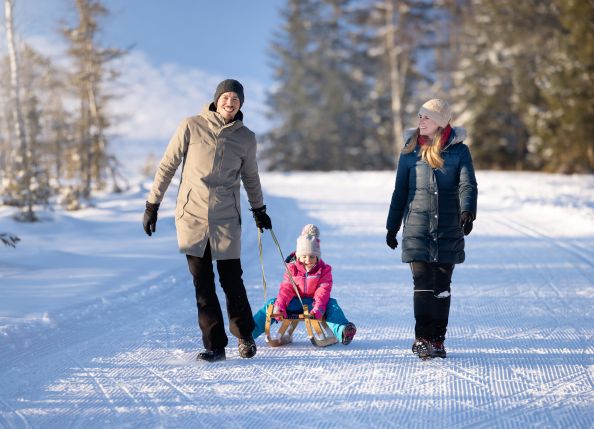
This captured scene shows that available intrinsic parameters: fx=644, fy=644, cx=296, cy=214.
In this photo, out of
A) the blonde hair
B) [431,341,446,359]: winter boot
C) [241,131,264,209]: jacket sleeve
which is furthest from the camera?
[241,131,264,209]: jacket sleeve

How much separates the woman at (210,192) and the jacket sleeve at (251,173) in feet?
0.07

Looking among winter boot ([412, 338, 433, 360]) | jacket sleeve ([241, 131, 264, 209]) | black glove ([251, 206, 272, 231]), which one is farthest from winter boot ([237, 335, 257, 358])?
winter boot ([412, 338, 433, 360])

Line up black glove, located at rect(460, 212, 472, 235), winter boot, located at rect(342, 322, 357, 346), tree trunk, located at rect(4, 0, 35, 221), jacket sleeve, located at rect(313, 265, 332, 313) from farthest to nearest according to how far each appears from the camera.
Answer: tree trunk, located at rect(4, 0, 35, 221) → jacket sleeve, located at rect(313, 265, 332, 313) → winter boot, located at rect(342, 322, 357, 346) → black glove, located at rect(460, 212, 472, 235)

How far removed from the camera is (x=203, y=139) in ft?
14.9

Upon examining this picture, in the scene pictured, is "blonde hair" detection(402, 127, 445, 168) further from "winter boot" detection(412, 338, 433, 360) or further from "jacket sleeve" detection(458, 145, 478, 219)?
"winter boot" detection(412, 338, 433, 360)

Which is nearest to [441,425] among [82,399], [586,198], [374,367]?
[374,367]

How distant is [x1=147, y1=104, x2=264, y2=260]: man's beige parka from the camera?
4543 millimetres

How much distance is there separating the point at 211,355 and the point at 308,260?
1043 mm

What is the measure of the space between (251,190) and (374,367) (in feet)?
5.14

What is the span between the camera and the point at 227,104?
14.9 ft

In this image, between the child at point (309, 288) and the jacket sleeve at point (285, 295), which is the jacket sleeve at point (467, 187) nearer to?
the child at point (309, 288)

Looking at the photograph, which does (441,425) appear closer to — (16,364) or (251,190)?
(251,190)

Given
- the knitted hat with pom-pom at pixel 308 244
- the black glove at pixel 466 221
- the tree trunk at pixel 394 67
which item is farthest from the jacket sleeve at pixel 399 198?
the tree trunk at pixel 394 67

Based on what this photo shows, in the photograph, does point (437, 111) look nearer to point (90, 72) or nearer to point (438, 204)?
point (438, 204)
